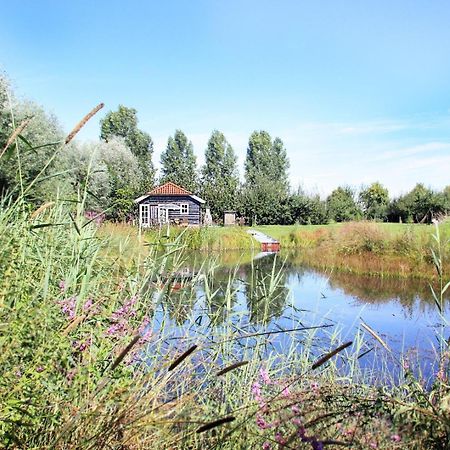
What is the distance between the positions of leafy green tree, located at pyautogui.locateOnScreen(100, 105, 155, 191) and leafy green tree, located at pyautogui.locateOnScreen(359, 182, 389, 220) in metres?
18.4

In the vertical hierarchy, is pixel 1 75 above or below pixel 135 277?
above

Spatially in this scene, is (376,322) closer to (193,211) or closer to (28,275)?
(28,275)

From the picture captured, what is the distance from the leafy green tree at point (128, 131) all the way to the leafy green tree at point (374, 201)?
1841cm

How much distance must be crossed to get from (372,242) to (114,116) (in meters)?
31.8

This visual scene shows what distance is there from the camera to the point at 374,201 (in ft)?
123

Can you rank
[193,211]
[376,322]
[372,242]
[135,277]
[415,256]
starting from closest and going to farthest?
[135,277], [376,322], [415,256], [372,242], [193,211]

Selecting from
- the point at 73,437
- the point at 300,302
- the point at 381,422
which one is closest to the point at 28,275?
the point at 73,437

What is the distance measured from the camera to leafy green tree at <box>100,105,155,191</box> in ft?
134

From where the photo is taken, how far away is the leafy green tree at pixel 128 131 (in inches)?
1606

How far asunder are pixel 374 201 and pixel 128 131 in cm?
2230

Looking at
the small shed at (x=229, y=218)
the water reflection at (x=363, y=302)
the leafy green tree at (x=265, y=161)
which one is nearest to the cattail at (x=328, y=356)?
the water reflection at (x=363, y=302)

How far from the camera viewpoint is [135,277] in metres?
2.11

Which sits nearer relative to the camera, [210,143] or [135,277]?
[135,277]

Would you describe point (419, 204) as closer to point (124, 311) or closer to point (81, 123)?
point (124, 311)
